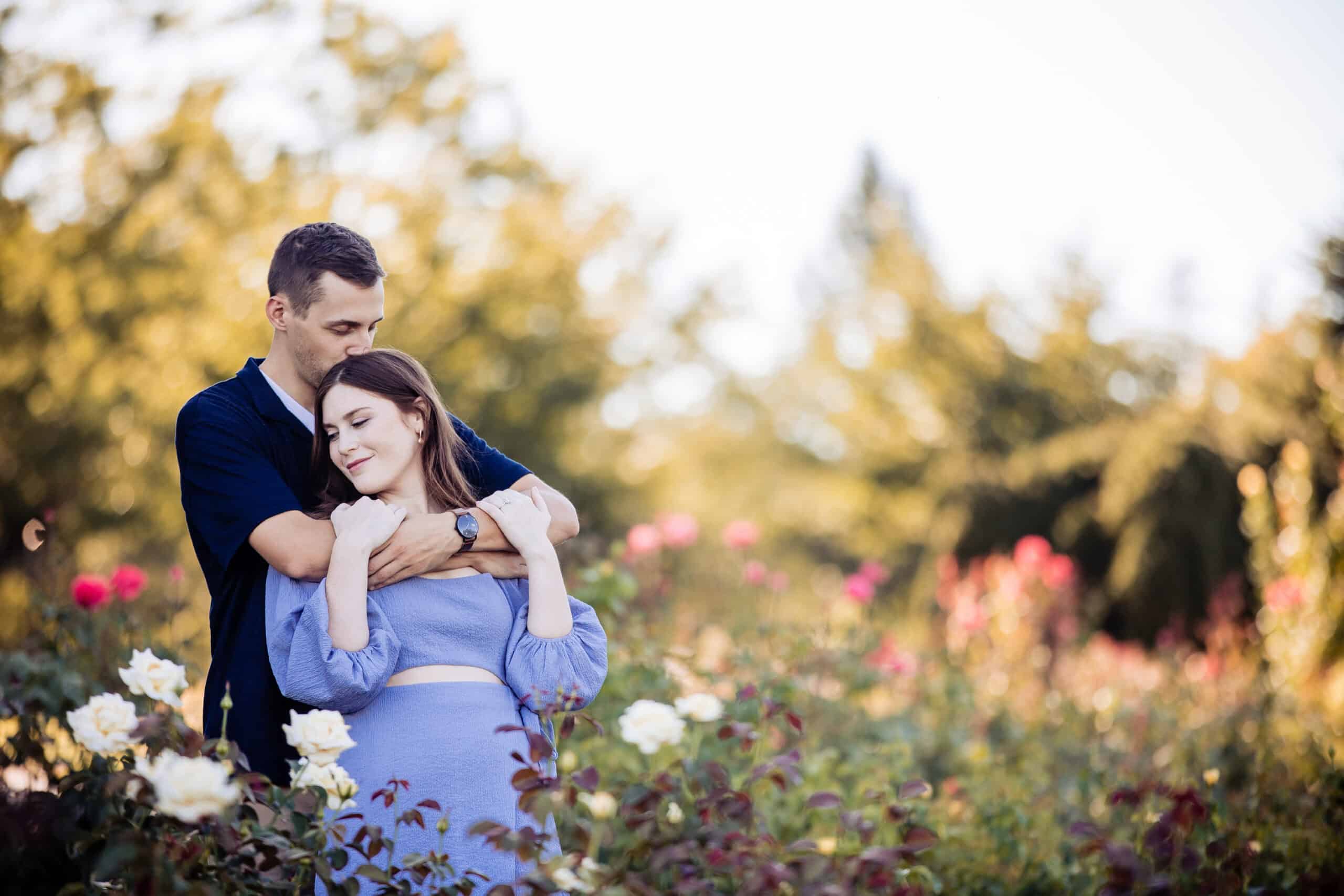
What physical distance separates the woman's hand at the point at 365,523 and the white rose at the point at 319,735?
0.40 meters

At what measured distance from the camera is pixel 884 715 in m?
5.63

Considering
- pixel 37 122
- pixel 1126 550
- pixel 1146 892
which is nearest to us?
pixel 1146 892

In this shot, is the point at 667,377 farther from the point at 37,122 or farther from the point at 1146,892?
the point at 1146,892

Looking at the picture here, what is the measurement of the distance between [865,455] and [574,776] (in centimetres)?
1697

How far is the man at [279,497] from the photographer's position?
229 centimetres

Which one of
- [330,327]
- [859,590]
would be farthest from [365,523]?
[859,590]

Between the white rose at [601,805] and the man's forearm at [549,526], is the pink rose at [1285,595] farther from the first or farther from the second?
the white rose at [601,805]

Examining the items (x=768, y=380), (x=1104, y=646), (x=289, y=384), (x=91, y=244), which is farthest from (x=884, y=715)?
(x=768, y=380)

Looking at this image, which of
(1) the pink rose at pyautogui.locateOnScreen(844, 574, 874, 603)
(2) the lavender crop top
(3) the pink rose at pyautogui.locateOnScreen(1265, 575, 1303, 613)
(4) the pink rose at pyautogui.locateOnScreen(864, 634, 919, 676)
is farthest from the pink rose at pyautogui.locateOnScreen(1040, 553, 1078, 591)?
(2) the lavender crop top

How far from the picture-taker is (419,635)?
2.27 meters

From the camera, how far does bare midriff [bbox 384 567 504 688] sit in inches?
88.4

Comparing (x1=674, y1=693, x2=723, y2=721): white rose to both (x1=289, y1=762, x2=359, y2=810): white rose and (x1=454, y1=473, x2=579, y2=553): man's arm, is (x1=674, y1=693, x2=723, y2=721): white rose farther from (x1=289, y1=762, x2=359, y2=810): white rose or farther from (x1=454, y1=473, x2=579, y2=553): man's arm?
Answer: (x1=289, y1=762, x2=359, y2=810): white rose

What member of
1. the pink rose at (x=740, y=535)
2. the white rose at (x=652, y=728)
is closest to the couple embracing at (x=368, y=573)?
the white rose at (x=652, y=728)

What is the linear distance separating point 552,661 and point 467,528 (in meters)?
0.34
